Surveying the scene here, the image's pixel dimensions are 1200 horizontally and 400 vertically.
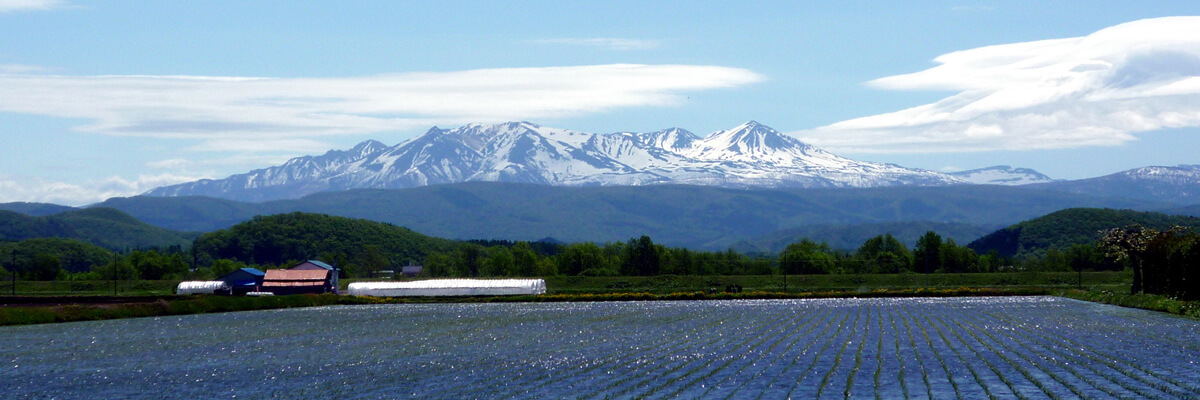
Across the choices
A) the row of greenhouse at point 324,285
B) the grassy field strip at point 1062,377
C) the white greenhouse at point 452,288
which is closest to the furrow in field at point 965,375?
the grassy field strip at point 1062,377

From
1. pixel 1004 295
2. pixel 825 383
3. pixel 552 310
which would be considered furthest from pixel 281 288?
pixel 825 383

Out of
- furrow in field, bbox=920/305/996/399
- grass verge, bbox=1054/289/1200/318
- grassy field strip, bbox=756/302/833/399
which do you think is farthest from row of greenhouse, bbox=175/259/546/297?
furrow in field, bbox=920/305/996/399

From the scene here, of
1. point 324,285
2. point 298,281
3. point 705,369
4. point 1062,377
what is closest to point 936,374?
point 1062,377

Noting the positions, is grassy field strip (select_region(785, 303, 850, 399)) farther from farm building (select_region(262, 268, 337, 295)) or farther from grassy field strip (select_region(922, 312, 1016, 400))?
farm building (select_region(262, 268, 337, 295))

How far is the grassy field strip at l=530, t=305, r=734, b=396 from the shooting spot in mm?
35656

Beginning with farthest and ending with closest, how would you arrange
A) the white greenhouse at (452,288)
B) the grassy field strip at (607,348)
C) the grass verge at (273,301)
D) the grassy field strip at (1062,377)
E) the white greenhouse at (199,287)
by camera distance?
the white greenhouse at (199,287) < the white greenhouse at (452,288) < the grass verge at (273,301) < the grassy field strip at (607,348) < the grassy field strip at (1062,377)

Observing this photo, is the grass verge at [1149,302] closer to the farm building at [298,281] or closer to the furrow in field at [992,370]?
the furrow in field at [992,370]

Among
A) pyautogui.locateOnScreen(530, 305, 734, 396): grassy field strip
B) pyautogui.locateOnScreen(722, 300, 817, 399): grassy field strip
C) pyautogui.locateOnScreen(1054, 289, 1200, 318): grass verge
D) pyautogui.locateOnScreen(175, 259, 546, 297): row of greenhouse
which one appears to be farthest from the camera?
pyautogui.locateOnScreen(175, 259, 546, 297): row of greenhouse

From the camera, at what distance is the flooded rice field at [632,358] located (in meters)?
34.6

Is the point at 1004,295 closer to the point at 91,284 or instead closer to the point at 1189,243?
the point at 1189,243

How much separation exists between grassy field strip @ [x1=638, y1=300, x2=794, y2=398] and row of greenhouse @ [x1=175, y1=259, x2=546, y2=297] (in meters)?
76.9

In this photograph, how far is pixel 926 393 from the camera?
106 feet

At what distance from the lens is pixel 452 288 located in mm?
129875

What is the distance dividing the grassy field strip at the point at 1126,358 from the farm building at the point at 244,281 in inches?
4384
